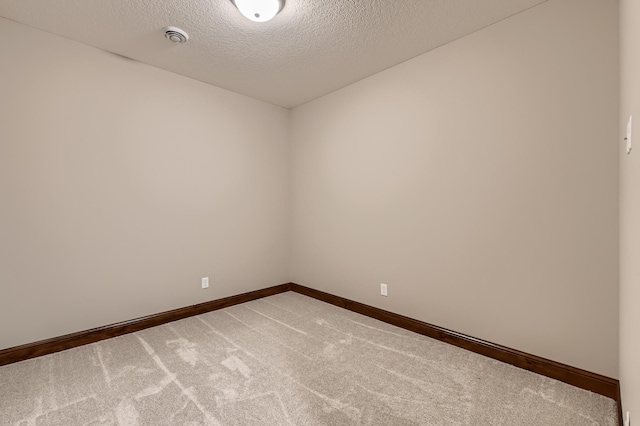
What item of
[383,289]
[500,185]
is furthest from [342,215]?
[500,185]

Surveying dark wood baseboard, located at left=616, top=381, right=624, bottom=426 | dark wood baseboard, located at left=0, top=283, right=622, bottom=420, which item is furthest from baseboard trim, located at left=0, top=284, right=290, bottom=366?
dark wood baseboard, located at left=616, top=381, right=624, bottom=426

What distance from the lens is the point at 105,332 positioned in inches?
100

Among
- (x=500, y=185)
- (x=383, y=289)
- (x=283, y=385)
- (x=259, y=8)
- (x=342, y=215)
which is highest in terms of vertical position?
(x=259, y=8)

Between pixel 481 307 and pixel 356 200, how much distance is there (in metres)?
1.53

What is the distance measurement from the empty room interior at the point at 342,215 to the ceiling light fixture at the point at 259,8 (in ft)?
0.38

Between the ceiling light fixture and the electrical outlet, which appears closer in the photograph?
the ceiling light fixture

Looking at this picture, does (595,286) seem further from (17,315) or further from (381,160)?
(17,315)

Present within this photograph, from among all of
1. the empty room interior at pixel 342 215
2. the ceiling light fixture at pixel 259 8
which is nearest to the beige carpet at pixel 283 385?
the empty room interior at pixel 342 215

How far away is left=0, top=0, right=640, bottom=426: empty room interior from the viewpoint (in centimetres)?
175

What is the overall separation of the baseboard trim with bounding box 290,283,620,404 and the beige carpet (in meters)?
0.06

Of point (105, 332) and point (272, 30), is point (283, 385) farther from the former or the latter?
point (272, 30)

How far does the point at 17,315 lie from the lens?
220 centimetres

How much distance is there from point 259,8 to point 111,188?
6.50 feet

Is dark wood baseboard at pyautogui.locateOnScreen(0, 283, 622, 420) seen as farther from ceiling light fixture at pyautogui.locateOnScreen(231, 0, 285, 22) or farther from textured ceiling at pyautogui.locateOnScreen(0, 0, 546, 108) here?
ceiling light fixture at pyautogui.locateOnScreen(231, 0, 285, 22)
